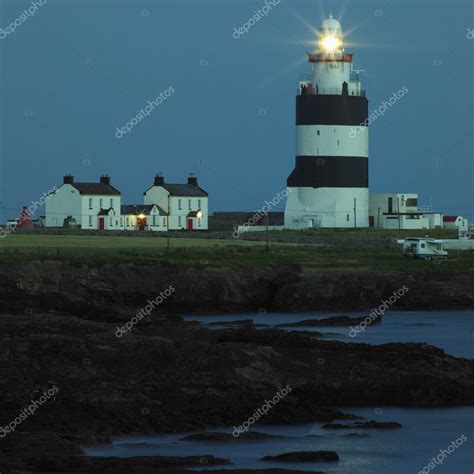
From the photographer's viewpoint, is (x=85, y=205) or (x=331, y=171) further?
(x=85, y=205)

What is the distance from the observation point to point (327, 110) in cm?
7919

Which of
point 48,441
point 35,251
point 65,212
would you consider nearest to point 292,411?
point 48,441

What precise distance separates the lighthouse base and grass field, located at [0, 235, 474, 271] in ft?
23.2

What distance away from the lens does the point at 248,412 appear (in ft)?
96.6

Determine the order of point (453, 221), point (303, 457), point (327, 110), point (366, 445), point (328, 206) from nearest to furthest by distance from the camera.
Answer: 1. point (303, 457)
2. point (366, 445)
3. point (327, 110)
4. point (328, 206)
5. point (453, 221)

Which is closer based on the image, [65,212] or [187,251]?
[187,251]

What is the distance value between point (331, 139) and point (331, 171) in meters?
1.59

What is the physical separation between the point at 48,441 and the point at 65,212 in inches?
2549

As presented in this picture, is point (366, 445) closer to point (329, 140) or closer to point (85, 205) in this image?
point (329, 140)

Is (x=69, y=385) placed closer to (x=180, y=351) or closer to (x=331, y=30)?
(x=180, y=351)

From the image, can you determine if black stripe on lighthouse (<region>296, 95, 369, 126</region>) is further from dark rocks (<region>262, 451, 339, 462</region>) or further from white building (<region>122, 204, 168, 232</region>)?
Result: dark rocks (<region>262, 451, 339, 462</region>)

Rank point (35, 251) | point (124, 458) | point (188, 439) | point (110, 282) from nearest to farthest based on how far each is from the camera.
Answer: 1. point (124, 458)
2. point (188, 439)
3. point (110, 282)
4. point (35, 251)

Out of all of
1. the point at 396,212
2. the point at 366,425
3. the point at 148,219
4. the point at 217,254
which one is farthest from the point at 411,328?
the point at 148,219

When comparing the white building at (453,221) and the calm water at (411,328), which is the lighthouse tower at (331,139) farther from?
the calm water at (411,328)
